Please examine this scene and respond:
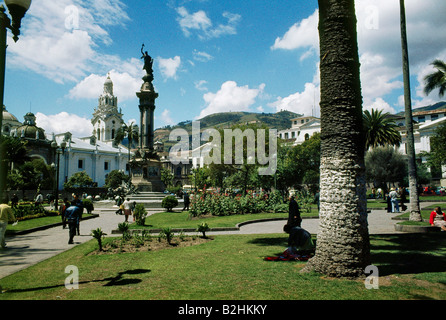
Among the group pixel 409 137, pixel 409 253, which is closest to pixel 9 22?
pixel 409 253

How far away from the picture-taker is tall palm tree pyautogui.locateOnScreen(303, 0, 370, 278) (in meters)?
5.00

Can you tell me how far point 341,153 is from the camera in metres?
5.20

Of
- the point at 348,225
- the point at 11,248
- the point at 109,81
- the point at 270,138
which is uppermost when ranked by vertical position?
the point at 109,81

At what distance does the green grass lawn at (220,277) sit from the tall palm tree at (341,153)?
0.42 metres

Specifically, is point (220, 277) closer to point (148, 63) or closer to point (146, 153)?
point (146, 153)

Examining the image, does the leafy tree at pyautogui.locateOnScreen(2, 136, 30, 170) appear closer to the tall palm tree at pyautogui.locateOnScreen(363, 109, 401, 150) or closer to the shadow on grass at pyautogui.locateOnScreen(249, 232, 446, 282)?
the shadow on grass at pyautogui.locateOnScreen(249, 232, 446, 282)

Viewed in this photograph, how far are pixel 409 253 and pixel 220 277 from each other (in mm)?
4490

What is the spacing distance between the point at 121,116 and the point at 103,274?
9240 cm

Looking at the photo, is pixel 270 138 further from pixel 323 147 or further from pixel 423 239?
pixel 323 147

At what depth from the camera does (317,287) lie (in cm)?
448
